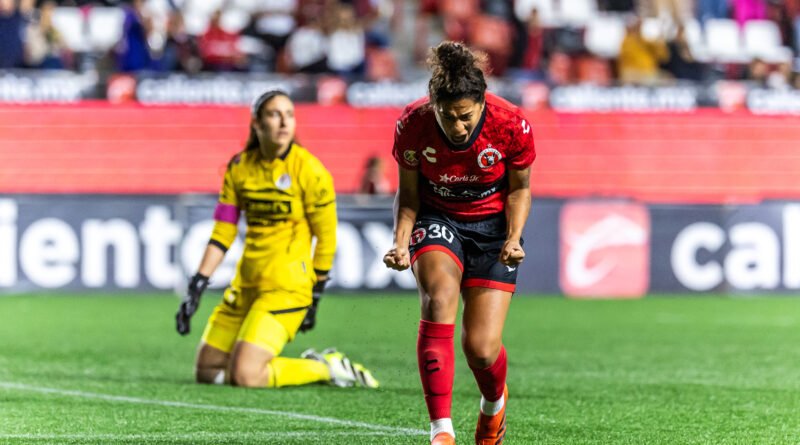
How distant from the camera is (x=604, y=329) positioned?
46.0ft

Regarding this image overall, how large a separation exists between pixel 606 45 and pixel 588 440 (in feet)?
51.2

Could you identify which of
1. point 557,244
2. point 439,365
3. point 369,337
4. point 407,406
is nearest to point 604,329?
point 369,337

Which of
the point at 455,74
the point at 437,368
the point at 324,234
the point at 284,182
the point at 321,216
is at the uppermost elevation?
the point at 455,74

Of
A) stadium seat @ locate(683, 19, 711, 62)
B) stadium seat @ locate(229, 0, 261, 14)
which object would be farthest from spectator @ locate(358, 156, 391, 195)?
stadium seat @ locate(683, 19, 711, 62)

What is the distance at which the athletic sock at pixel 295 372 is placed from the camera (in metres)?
9.34

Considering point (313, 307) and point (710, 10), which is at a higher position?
point (710, 10)

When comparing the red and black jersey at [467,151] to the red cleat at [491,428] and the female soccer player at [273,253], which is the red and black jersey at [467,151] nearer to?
the red cleat at [491,428]

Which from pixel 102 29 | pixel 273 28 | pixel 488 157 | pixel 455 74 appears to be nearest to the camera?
pixel 455 74

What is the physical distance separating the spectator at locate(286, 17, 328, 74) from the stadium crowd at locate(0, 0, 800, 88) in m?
0.01

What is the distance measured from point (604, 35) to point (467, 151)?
16.3 meters

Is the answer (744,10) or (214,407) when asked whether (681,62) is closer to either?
(744,10)

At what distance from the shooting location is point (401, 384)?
9633mm

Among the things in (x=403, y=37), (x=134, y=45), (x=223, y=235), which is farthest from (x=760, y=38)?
(x=223, y=235)

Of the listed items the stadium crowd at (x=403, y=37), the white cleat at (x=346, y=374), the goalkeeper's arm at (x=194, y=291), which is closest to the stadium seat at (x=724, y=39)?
the stadium crowd at (x=403, y=37)
